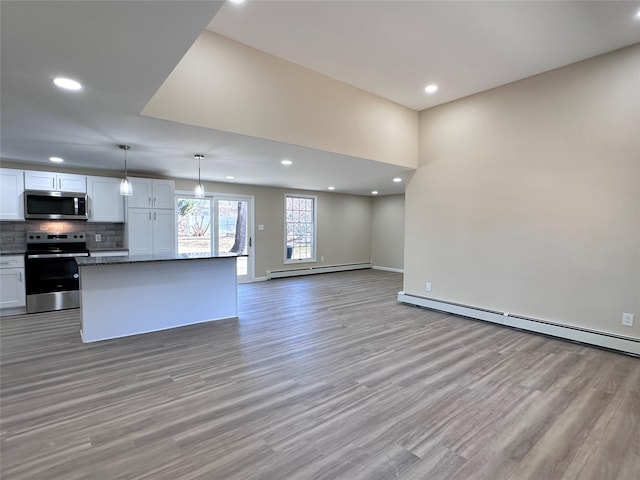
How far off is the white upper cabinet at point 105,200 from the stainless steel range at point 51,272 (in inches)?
23.6

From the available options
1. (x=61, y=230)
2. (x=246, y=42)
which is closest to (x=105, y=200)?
(x=61, y=230)

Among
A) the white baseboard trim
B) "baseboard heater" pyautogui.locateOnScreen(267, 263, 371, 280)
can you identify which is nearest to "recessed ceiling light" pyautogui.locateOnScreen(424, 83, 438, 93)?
"baseboard heater" pyautogui.locateOnScreen(267, 263, 371, 280)

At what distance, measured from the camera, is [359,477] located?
5.65 ft

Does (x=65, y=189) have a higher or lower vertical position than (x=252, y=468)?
higher

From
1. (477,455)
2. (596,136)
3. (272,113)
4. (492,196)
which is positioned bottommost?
(477,455)

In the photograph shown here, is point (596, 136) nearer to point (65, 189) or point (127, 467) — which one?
point (127, 467)

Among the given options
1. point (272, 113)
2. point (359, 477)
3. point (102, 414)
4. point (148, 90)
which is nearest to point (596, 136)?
point (272, 113)

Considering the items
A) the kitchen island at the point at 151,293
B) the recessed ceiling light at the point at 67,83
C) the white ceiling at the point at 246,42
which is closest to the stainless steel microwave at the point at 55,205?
the white ceiling at the point at 246,42

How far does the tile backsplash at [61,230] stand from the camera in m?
5.11

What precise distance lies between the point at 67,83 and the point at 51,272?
12.5ft

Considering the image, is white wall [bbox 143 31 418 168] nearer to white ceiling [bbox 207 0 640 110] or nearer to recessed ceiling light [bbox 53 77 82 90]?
white ceiling [bbox 207 0 640 110]

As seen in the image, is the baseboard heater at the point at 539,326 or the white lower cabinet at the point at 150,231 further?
the white lower cabinet at the point at 150,231

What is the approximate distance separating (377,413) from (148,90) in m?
3.03

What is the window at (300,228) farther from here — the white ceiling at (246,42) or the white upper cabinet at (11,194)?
the white upper cabinet at (11,194)
